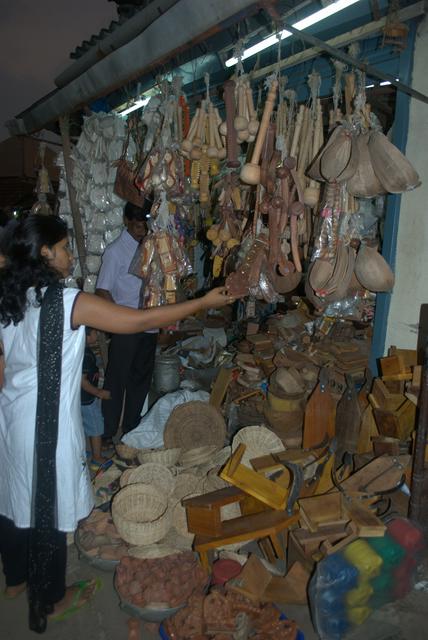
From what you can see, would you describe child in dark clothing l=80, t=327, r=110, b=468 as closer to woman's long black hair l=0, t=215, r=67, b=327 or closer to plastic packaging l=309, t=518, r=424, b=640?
woman's long black hair l=0, t=215, r=67, b=327

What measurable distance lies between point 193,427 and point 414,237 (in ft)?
7.24

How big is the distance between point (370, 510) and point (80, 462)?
1.64m

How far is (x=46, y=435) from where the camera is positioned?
206 centimetres

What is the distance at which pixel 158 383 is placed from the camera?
525 cm

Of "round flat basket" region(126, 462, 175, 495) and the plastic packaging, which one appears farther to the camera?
"round flat basket" region(126, 462, 175, 495)

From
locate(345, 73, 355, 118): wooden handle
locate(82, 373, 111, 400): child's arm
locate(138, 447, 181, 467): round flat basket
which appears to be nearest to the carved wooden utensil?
locate(138, 447, 181, 467): round flat basket

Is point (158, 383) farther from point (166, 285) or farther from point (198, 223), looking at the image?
point (166, 285)

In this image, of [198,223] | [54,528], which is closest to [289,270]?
[54,528]

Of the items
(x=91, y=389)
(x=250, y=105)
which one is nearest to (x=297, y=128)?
(x=250, y=105)

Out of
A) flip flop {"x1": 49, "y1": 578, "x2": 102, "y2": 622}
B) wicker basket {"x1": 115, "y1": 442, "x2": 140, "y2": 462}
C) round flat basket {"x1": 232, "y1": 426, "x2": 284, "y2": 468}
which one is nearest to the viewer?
flip flop {"x1": 49, "y1": 578, "x2": 102, "y2": 622}

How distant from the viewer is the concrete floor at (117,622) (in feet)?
7.75

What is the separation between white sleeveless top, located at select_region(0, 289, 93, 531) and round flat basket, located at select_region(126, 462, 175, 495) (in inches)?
32.6

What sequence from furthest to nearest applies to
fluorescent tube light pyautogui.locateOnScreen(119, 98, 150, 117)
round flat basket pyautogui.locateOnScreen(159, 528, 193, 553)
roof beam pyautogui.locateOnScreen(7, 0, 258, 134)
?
fluorescent tube light pyautogui.locateOnScreen(119, 98, 150, 117), round flat basket pyautogui.locateOnScreen(159, 528, 193, 553), roof beam pyautogui.locateOnScreen(7, 0, 258, 134)

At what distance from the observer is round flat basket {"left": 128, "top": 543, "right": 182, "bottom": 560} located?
8.77 ft
